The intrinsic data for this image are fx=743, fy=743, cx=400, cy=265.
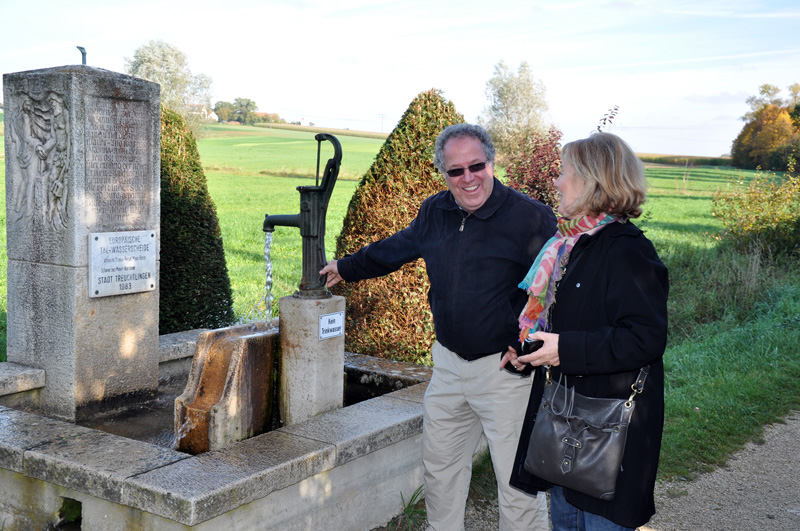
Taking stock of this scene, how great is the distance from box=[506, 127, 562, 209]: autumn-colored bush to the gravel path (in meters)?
2.90

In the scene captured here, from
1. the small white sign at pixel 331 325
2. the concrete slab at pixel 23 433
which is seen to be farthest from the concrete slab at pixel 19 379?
the small white sign at pixel 331 325

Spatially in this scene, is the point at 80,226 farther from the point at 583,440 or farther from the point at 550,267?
the point at 583,440

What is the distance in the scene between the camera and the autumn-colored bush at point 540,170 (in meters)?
7.24

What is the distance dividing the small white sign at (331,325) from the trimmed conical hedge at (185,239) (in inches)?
109

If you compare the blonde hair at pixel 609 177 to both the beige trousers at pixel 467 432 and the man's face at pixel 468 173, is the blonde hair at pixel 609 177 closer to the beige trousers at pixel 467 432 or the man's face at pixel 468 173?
the man's face at pixel 468 173

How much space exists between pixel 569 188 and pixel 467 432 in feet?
4.91

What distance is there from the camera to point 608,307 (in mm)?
2350

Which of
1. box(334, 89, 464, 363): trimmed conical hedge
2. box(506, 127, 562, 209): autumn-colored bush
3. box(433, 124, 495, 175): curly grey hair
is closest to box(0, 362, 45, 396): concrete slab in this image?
box(334, 89, 464, 363): trimmed conical hedge

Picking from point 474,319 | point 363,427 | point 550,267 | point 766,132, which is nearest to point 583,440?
point 550,267

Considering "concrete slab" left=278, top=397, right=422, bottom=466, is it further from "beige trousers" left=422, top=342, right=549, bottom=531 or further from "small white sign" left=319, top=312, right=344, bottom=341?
"small white sign" left=319, top=312, right=344, bottom=341

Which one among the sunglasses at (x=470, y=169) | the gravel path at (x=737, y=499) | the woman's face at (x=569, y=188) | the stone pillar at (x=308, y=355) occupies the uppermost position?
the sunglasses at (x=470, y=169)

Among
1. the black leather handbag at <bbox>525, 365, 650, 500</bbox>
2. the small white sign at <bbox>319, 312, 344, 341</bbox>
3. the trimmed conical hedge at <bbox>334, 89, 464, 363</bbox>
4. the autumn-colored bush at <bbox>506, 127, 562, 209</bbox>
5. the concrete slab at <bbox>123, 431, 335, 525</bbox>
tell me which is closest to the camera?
the black leather handbag at <bbox>525, 365, 650, 500</bbox>

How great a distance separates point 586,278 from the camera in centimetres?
240

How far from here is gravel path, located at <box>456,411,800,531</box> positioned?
447 centimetres
